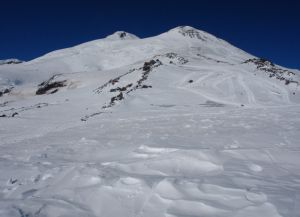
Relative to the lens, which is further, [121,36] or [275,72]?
[121,36]

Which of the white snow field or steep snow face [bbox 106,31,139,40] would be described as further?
steep snow face [bbox 106,31,139,40]

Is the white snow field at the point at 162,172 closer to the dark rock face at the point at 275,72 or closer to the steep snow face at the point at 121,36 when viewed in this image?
the dark rock face at the point at 275,72

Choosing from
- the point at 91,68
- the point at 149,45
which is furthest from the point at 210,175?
the point at 149,45

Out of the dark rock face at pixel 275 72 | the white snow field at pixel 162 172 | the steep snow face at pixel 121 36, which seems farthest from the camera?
the steep snow face at pixel 121 36

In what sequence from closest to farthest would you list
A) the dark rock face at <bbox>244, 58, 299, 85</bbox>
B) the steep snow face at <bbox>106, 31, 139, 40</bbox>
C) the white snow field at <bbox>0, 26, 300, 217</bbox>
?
1. the white snow field at <bbox>0, 26, 300, 217</bbox>
2. the dark rock face at <bbox>244, 58, 299, 85</bbox>
3. the steep snow face at <bbox>106, 31, 139, 40</bbox>

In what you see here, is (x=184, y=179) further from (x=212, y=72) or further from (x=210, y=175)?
(x=212, y=72)

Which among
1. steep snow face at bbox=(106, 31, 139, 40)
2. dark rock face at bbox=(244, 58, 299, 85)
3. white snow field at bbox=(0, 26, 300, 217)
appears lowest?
white snow field at bbox=(0, 26, 300, 217)

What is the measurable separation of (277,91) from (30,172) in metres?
18.6

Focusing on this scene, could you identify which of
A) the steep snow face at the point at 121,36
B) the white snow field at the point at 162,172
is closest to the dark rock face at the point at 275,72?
the white snow field at the point at 162,172

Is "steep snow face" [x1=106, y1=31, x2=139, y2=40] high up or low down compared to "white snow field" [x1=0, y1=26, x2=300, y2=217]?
up

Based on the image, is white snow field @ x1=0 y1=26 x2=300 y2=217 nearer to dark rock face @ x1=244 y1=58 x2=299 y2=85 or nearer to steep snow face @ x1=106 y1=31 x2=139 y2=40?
dark rock face @ x1=244 y1=58 x2=299 y2=85

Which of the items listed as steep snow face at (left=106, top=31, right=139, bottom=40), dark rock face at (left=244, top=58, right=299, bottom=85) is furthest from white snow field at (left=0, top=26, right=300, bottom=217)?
steep snow face at (left=106, top=31, right=139, bottom=40)

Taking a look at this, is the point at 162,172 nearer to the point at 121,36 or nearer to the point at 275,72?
the point at 275,72

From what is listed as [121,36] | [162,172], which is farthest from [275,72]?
[121,36]
